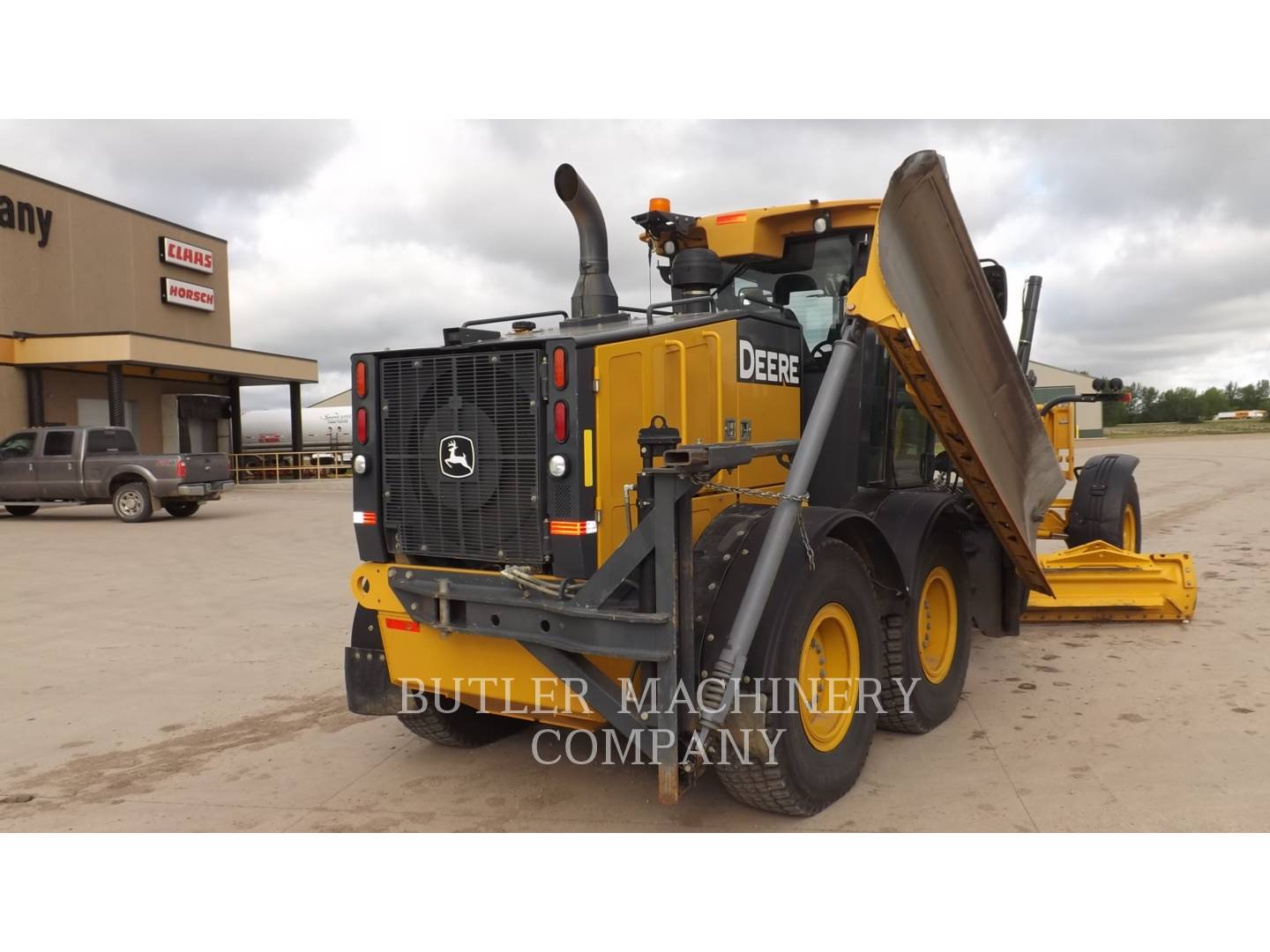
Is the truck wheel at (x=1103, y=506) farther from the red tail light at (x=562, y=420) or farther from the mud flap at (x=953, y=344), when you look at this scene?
the red tail light at (x=562, y=420)

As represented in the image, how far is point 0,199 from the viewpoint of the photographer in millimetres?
23547

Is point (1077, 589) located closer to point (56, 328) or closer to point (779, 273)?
point (779, 273)

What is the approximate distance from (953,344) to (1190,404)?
112 meters

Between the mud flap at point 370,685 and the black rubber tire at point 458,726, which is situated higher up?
the mud flap at point 370,685

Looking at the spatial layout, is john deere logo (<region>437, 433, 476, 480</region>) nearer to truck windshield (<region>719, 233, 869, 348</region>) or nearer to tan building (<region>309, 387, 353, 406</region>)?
truck windshield (<region>719, 233, 869, 348</region>)

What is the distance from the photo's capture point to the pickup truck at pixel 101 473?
1686 cm

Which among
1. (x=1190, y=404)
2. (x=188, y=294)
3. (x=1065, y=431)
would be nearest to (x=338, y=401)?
(x=188, y=294)

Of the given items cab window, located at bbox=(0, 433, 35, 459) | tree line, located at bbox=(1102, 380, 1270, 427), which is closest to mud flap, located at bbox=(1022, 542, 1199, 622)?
cab window, located at bbox=(0, 433, 35, 459)

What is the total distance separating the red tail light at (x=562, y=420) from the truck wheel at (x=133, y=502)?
15.5 meters

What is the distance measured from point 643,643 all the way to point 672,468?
67 cm

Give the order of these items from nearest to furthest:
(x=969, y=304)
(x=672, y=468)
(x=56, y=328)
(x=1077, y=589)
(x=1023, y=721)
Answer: (x=672, y=468) < (x=969, y=304) < (x=1023, y=721) < (x=1077, y=589) < (x=56, y=328)

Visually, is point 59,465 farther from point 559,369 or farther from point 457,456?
point 559,369

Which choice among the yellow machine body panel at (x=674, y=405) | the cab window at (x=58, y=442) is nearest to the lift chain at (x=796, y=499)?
the yellow machine body panel at (x=674, y=405)

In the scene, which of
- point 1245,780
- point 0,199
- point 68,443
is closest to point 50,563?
point 68,443
